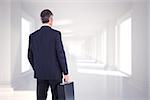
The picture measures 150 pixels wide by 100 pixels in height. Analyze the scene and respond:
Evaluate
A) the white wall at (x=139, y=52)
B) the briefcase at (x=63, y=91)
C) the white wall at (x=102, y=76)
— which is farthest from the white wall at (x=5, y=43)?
the briefcase at (x=63, y=91)

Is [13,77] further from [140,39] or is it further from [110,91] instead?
[140,39]

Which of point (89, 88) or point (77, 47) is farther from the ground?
point (77, 47)

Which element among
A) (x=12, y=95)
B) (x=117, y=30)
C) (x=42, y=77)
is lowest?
(x=12, y=95)

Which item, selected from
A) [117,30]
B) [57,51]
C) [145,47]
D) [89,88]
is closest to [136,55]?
[145,47]

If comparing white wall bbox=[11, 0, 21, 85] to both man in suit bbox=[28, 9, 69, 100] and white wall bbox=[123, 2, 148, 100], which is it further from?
man in suit bbox=[28, 9, 69, 100]

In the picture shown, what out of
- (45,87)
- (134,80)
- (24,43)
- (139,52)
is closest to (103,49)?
(139,52)

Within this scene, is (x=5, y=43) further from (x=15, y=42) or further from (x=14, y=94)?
(x=14, y=94)

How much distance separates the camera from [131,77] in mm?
4836

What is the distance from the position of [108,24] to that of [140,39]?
0.56 m

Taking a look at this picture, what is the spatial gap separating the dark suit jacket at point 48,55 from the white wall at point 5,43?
Answer: 234 centimetres

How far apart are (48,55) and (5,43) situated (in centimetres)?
245

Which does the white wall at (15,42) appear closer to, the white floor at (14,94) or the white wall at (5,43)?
the white wall at (5,43)

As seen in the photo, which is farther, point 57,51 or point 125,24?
point 125,24

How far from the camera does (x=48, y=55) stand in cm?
266
